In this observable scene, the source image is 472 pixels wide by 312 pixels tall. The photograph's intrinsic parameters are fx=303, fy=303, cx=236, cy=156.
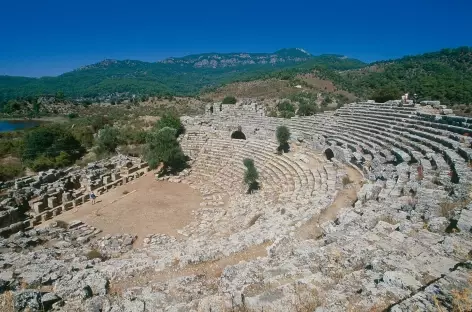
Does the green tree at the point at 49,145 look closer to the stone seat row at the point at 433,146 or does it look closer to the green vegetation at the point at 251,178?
the green vegetation at the point at 251,178

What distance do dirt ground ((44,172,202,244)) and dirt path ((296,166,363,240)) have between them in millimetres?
7542

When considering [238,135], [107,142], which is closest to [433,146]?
[238,135]

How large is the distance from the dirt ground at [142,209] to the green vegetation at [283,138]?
7.34 meters

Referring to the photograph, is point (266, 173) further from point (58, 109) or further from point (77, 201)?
point (58, 109)

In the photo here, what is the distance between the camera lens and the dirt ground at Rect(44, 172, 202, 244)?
1642cm

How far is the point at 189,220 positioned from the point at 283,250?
30.9 ft

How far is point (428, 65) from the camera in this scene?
275 ft

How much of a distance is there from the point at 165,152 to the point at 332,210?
16.0 meters

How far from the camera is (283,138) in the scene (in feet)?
74.6

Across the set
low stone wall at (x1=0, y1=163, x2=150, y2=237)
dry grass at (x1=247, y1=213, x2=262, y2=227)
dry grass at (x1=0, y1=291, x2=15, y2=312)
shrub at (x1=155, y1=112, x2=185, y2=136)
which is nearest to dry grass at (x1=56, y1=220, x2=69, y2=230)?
low stone wall at (x1=0, y1=163, x2=150, y2=237)

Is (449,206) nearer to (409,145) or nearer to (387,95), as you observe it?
(409,145)

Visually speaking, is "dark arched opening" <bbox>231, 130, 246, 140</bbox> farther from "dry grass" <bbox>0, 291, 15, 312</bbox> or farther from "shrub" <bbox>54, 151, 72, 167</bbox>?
"dry grass" <bbox>0, 291, 15, 312</bbox>

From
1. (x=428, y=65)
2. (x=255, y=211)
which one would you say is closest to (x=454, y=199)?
(x=255, y=211)

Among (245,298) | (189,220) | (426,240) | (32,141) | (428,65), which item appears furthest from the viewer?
(428,65)
